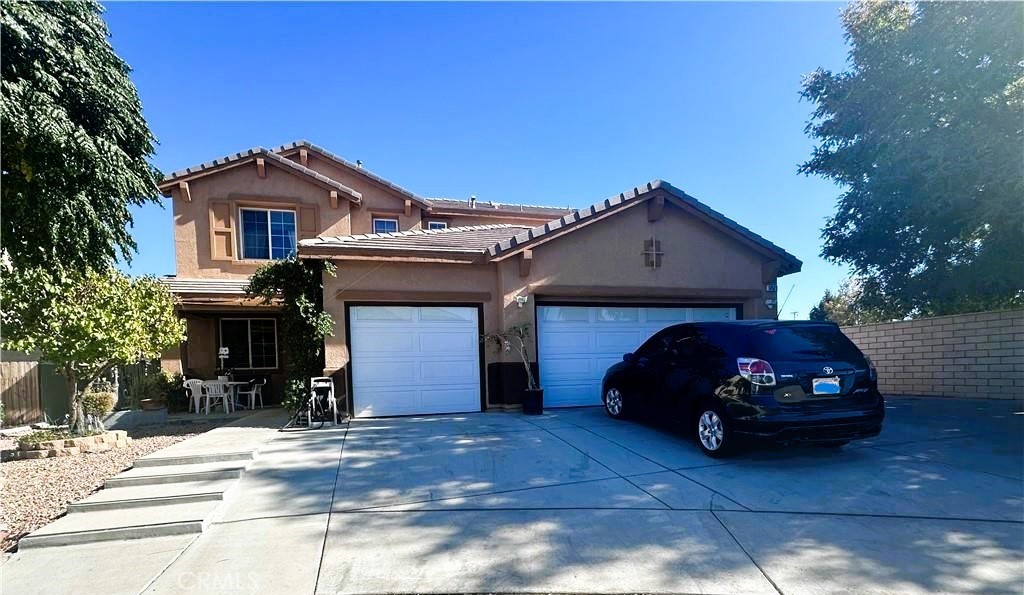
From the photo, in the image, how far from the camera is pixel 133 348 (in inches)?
315

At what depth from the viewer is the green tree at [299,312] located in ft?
27.6

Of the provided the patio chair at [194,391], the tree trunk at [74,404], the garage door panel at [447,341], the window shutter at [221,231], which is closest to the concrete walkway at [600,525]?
the garage door panel at [447,341]

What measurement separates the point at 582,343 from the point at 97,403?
30.5ft

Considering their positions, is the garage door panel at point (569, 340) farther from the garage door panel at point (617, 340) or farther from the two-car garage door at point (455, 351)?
the garage door panel at point (617, 340)

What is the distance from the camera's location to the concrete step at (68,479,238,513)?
459 centimetres

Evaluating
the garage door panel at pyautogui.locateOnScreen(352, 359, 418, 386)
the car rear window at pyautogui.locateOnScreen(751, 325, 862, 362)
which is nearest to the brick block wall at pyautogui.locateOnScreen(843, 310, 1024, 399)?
the car rear window at pyautogui.locateOnScreen(751, 325, 862, 362)

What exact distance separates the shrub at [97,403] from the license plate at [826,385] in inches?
448

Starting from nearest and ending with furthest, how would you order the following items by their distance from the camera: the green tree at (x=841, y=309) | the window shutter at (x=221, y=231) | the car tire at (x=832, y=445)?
the car tire at (x=832, y=445)
the window shutter at (x=221, y=231)
the green tree at (x=841, y=309)

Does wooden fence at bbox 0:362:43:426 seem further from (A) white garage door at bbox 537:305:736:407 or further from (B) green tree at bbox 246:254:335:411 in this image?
(A) white garage door at bbox 537:305:736:407

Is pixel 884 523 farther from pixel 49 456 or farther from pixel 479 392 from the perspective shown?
pixel 49 456

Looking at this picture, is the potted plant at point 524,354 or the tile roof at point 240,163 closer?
the potted plant at point 524,354

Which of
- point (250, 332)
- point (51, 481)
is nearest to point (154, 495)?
point (51, 481)

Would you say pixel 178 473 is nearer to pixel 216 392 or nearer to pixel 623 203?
pixel 216 392

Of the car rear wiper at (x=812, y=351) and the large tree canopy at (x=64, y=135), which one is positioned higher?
the large tree canopy at (x=64, y=135)
